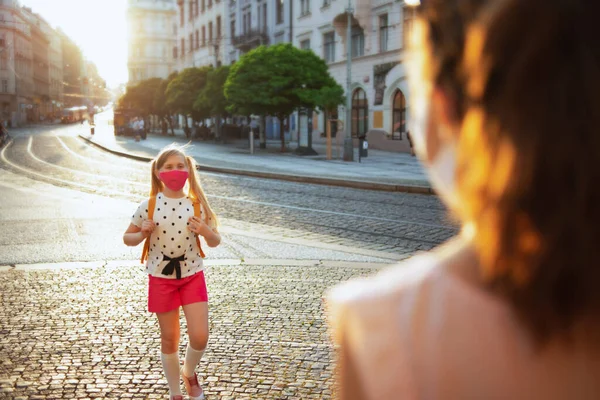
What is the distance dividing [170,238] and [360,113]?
1399 inches

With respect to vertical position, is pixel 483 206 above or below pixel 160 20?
below

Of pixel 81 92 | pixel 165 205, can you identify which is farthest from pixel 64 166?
pixel 81 92

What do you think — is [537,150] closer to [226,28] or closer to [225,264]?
[225,264]

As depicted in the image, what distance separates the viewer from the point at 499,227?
0.87 metres

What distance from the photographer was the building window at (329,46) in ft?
139

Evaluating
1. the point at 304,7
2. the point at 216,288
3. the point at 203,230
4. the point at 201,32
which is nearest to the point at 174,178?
the point at 203,230

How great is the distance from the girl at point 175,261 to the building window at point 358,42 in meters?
35.1

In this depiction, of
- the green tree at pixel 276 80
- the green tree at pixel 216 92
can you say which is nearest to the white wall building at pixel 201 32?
the green tree at pixel 216 92

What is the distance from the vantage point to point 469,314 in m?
0.90

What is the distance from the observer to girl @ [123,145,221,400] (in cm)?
397

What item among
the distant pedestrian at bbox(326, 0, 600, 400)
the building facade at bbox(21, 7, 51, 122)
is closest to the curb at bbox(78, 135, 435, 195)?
the distant pedestrian at bbox(326, 0, 600, 400)

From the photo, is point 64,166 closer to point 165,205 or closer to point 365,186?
point 365,186

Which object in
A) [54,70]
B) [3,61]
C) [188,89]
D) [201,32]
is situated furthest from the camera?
[54,70]

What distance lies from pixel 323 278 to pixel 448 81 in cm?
654
